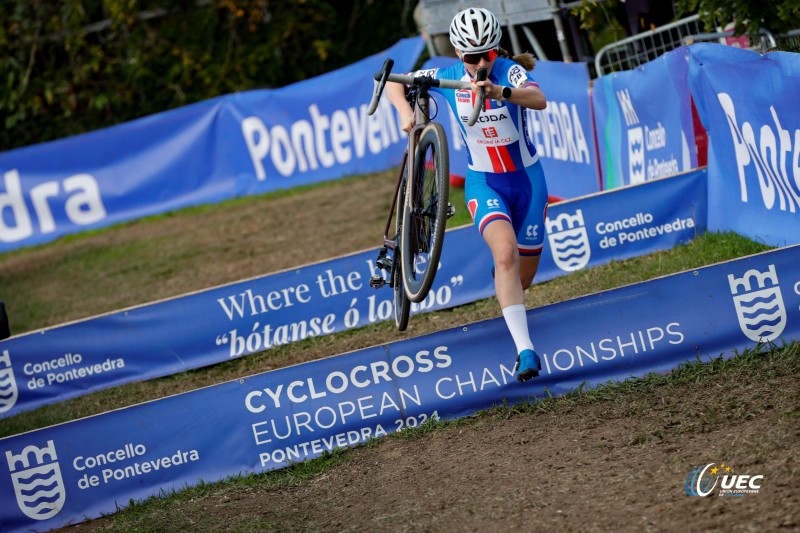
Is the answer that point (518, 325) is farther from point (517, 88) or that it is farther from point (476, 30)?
point (476, 30)

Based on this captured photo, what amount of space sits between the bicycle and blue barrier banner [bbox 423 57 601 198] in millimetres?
4225

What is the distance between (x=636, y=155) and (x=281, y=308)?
3841mm

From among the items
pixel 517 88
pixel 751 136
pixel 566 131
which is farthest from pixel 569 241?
pixel 517 88

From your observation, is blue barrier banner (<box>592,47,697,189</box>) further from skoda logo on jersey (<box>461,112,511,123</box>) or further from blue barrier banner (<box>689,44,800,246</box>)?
skoda logo on jersey (<box>461,112,511,123</box>)

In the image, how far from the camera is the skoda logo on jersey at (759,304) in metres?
6.61

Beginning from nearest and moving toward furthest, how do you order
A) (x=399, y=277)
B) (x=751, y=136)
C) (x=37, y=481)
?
(x=37, y=481) < (x=399, y=277) < (x=751, y=136)

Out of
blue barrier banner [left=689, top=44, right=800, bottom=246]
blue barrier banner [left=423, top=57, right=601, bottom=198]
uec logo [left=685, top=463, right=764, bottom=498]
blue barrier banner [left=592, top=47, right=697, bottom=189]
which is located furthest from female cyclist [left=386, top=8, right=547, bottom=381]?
blue barrier banner [left=423, top=57, right=601, bottom=198]

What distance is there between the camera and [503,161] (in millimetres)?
6750

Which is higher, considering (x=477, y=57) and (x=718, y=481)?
(x=477, y=57)

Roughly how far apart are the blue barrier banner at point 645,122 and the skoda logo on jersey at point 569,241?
45.5 inches

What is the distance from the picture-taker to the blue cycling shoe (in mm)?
6094

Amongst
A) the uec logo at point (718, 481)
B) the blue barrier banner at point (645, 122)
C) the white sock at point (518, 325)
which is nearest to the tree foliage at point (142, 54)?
the blue barrier banner at point (645, 122)

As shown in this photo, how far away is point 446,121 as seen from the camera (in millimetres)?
16969

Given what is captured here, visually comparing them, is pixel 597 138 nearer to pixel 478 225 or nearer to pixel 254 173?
pixel 478 225
